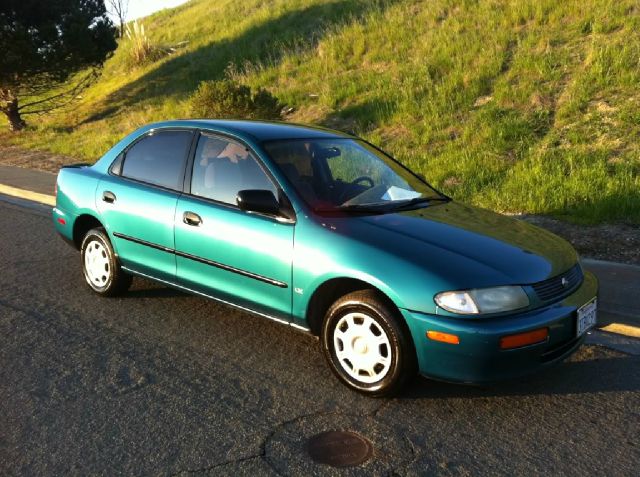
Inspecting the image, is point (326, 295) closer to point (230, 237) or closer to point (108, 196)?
point (230, 237)

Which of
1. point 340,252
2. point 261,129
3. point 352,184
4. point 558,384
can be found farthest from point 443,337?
point 261,129

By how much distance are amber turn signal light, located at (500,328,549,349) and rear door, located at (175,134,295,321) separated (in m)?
1.32

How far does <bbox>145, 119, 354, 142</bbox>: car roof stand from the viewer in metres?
4.45

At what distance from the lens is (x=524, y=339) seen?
3.28 m

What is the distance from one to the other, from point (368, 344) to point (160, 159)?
92.0 inches

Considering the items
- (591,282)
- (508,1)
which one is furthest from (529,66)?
(591,282)

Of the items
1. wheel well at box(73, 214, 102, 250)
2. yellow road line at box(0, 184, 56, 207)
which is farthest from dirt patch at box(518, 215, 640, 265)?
yellow road line at box(0, 184, 56, 207)

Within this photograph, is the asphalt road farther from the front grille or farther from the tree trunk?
the tree trunk

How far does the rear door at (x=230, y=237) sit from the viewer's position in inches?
155

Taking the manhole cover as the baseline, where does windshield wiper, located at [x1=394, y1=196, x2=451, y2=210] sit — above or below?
above

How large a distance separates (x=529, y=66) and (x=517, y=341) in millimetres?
9968

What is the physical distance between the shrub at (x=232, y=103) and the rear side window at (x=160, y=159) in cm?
726

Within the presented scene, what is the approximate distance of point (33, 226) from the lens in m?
7.96

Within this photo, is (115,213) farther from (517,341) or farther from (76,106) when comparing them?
(76,106)
